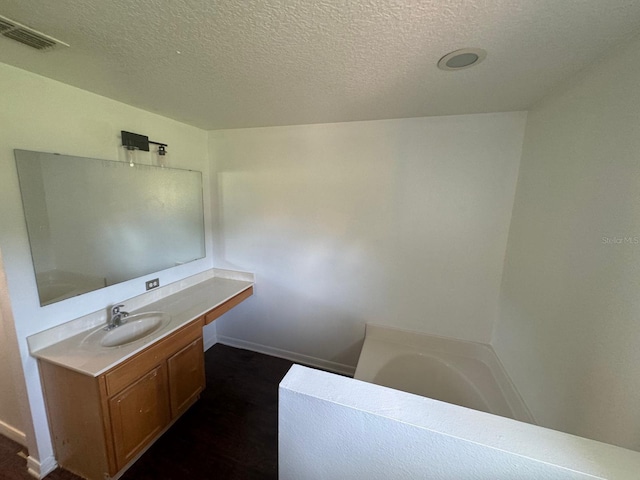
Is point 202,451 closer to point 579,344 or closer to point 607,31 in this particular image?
point 579,344

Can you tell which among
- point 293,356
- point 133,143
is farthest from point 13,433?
point 133,143

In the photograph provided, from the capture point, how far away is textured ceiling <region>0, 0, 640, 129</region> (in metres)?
0.81

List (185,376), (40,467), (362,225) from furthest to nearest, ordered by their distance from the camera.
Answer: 1. (362,225)
2. (185,376)
3. (40,467)

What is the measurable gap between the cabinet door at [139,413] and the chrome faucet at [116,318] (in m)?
0.44

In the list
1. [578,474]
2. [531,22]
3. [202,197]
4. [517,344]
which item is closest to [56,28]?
[202,197]

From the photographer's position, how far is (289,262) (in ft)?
7.86

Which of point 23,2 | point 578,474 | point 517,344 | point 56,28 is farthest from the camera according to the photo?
point 517,344

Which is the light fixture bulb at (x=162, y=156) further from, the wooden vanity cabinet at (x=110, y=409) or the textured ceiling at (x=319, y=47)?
the wooden vanity cabinet at (x=110, y=409)

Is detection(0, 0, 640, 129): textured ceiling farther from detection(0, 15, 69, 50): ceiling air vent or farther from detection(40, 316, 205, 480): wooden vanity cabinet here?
detection(40, 316, 205, 480): wooden vanity cabinet

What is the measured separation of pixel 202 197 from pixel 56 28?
1603 mm

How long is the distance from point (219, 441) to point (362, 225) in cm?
192

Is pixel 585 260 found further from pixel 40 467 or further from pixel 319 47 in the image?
pixel 40 467

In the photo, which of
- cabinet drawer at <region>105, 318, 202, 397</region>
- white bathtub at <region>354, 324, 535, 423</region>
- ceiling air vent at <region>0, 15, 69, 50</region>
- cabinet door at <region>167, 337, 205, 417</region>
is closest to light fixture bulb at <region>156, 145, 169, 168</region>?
ceiling air vent at <region>0, 15, 69, 50</region>

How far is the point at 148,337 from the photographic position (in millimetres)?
1516
